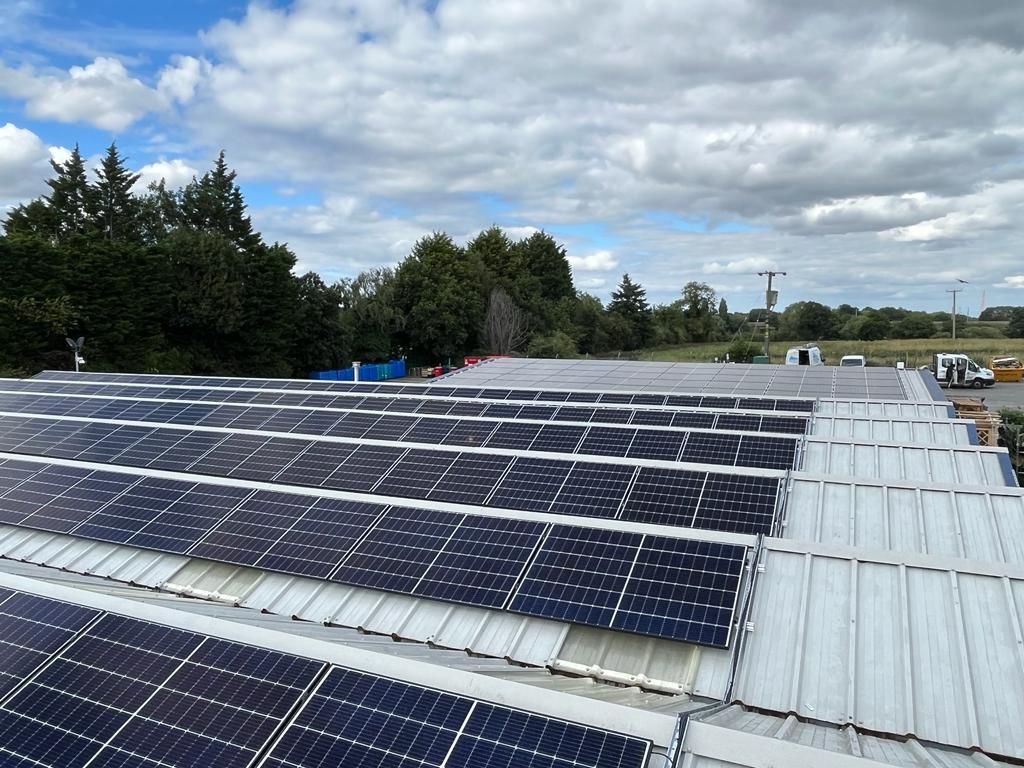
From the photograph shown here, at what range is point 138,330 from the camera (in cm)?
5366

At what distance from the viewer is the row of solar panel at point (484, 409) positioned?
62.5 ft

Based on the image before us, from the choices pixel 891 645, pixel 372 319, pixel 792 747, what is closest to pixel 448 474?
pixel 891 645

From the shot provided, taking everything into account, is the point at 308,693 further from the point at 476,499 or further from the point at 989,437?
the point at 989,437

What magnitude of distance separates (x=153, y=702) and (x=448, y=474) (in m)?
8.09

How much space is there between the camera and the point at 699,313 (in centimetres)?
11881

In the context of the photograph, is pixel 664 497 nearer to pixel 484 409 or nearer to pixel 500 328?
pixel 484 409

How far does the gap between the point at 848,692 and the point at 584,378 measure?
2835 centimetres

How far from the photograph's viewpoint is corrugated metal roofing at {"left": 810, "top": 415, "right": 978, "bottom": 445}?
58.3 feet

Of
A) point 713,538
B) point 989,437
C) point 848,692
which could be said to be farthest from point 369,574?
point 989,437

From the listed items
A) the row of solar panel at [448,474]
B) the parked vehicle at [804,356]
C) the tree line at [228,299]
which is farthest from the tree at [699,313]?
the row of solar panel at [448,474]

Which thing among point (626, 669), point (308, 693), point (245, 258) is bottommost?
point (626, 669)

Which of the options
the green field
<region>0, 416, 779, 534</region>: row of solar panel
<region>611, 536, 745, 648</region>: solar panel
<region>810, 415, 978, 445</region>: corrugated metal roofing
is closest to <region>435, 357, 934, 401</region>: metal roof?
<region>810, 415, 978, 445</region>: corrugated metal roofing

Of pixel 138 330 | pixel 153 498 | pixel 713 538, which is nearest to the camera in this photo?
pixel 713 538

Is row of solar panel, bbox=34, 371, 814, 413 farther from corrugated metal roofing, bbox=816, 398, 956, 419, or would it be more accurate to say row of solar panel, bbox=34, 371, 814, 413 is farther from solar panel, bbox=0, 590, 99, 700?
solar panel, bbox=0, 590, 99, 700
